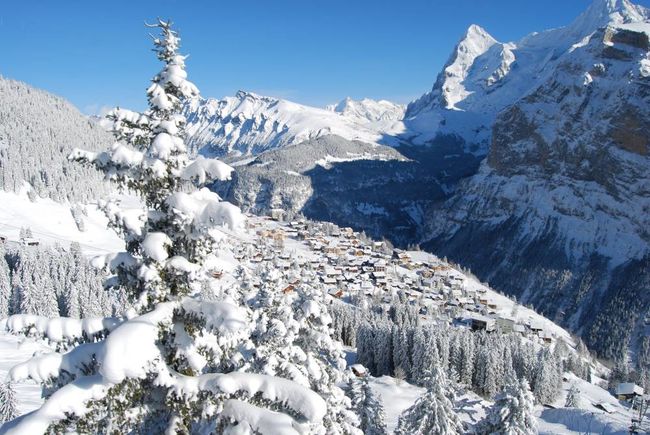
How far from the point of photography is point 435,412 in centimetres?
2709

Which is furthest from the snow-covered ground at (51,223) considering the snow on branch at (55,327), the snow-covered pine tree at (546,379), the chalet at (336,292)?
the snow on branch at (55,327)

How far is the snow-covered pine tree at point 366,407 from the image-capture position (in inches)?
1270

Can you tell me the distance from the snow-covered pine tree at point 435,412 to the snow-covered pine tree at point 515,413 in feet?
9.62

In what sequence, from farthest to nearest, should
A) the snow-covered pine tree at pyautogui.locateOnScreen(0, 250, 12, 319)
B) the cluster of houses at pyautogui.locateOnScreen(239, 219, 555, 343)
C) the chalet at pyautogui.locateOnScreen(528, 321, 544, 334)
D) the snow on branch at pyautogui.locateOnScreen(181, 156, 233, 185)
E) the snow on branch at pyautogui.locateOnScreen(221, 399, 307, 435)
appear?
the chalet at pyautogui.locateOnScreen(528, 321, 544, 334) → the cluster of houses at pyautogui.locateOnScreen(239, 219, 555, 343) → the snow-covered pine tree at pyautogui.locateOnScreen(0, 250, 12, 319) → the snow on branch at pyautogui.locateOnScreen(181, 156, 233, 185) → the snow on branch at pyautogui.locateOnScreen(221, 399, 307, 435)

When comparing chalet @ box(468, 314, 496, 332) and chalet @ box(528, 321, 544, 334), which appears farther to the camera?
chalet @ box(528, 321, 544, 334)

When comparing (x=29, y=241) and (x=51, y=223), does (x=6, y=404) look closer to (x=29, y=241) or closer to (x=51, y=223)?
(x=29, y=241)

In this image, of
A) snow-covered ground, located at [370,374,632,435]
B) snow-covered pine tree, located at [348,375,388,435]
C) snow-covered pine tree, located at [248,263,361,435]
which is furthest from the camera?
snow-covered ground, located at [370,374,632,435]

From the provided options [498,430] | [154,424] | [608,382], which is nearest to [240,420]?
[154,424]

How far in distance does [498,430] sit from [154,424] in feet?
68.5

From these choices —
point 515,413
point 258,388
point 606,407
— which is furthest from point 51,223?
point 258,388

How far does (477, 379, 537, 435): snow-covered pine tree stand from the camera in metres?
24.1

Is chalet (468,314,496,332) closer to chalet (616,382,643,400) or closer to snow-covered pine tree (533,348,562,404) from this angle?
snow-covered pine tree (533,348,562,404)

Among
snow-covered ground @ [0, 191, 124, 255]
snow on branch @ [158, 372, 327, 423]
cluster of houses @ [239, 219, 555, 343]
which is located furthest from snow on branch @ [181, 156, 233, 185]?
snow-covered ground @ [0, 191, 124, 255]

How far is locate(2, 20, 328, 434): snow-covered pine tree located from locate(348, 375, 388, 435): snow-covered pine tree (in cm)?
2479
